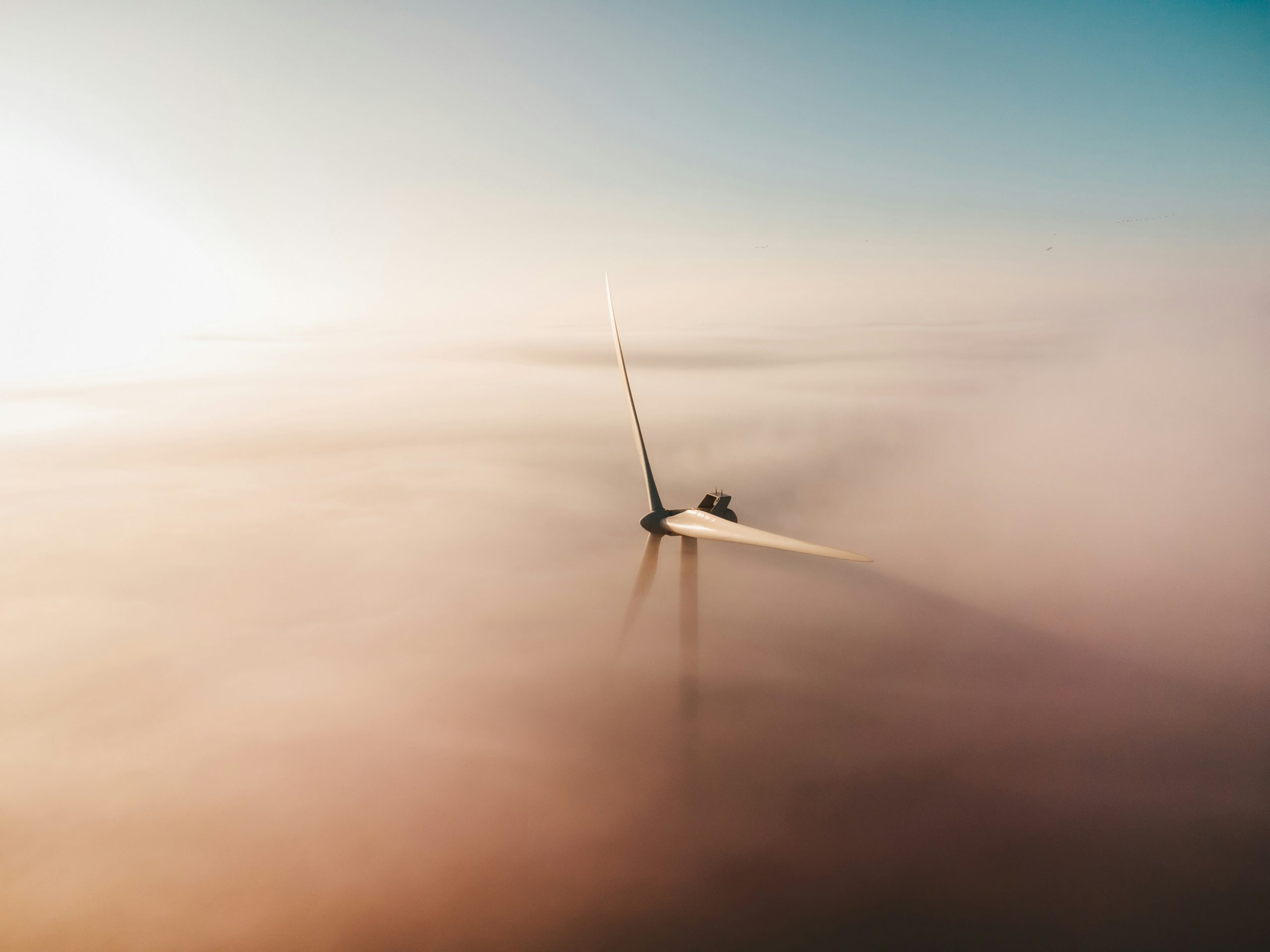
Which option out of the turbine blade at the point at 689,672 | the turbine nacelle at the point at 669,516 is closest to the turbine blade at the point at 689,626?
the turbine blade at the point at 689,672

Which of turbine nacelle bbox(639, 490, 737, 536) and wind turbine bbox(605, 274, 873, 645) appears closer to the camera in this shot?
wind turbine bbox(605, 274, 873, 645)

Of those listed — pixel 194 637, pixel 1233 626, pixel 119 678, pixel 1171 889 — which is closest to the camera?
pixel 1171 889

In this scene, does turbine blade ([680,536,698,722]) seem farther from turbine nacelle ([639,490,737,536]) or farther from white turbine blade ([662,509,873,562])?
turbine nacelle ([639,490,737,536])

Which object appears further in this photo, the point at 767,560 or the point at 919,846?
the point at 767,560

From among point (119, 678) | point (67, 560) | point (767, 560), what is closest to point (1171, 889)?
point (767, 560)

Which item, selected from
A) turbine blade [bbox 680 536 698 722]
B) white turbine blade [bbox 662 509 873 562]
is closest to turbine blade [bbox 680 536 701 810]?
turbine blade [bbox 680 536 698 722]

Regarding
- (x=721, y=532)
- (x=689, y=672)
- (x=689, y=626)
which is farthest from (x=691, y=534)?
(x=689, y=672)

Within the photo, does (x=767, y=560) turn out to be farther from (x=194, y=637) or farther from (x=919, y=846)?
(x=194, y=637)

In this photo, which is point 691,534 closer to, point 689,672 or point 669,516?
point 669,516
